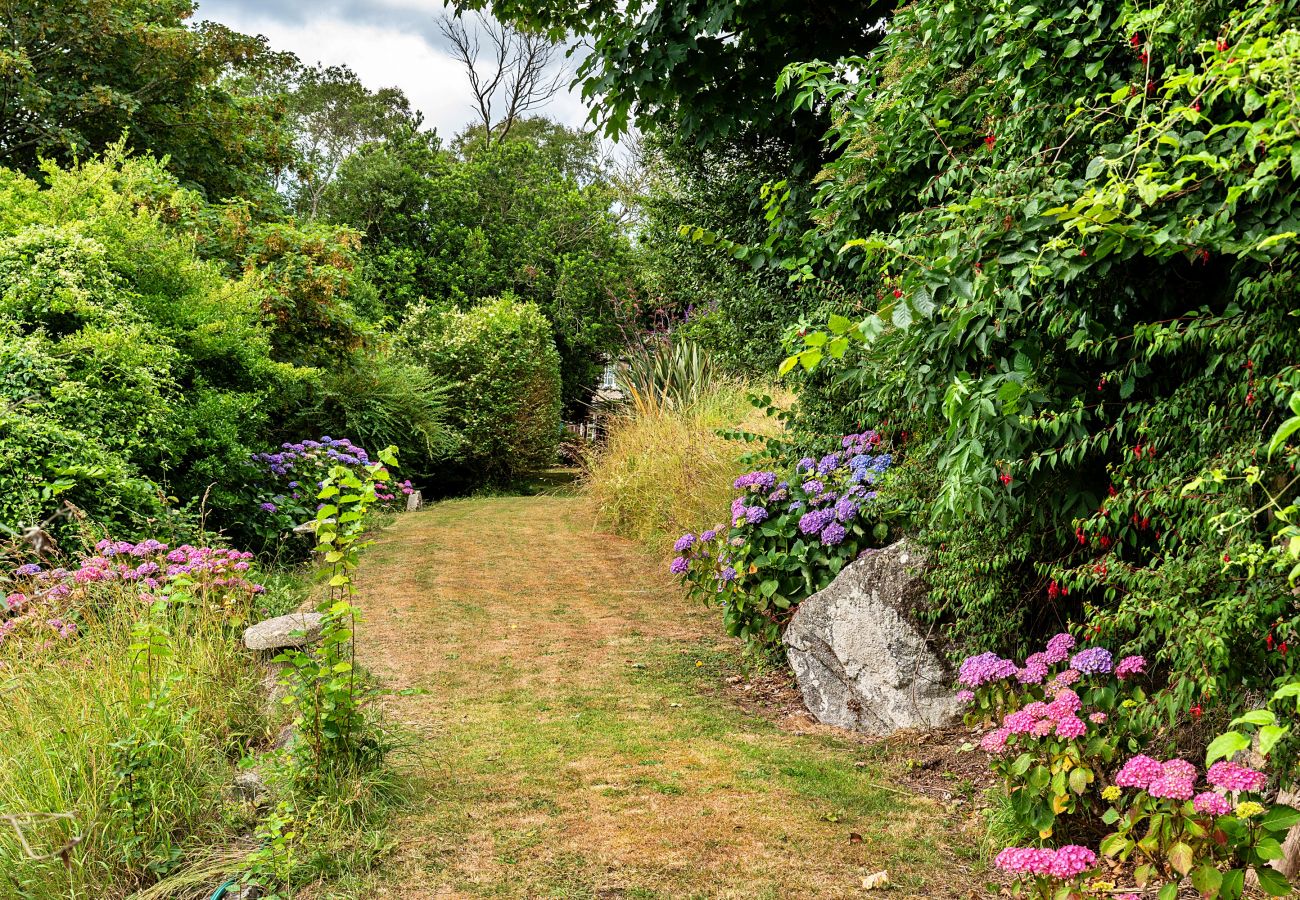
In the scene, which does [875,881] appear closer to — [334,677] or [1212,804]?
[1212,804]

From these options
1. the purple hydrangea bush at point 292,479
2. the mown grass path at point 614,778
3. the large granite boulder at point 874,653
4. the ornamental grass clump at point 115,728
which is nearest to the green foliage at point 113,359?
the purple hydrangea bush at point 292,479

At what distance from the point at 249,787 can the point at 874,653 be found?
101 inches

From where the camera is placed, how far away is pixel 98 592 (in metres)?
3.90

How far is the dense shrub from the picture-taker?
6.95 metres

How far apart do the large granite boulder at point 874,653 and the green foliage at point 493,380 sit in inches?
385

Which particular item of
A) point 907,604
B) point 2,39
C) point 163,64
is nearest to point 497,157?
point 163,64

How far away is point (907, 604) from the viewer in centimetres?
366

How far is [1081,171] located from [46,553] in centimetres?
534

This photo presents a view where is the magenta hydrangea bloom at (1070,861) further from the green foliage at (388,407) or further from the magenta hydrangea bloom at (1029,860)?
the green foliage at (388,407)

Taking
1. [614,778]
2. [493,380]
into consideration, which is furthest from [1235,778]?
[493,380]

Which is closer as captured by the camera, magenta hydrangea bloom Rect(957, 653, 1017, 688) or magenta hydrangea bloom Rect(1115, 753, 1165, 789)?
magenta hydrangea bloom Rect(1115, 753, 1165, 789)

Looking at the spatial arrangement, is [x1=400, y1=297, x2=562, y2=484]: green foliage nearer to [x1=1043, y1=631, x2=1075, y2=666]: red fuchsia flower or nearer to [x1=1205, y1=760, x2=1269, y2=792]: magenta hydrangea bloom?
[x1=1043, y1=631, x2=1075, y2=666]: red fuchsia flower

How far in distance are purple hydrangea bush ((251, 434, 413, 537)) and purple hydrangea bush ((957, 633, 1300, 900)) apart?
18.3 ft

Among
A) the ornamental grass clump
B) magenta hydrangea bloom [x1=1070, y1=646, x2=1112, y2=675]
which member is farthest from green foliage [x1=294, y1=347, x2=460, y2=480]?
magenta hydrangea bloom [x1=1070, y1=646, x2=1112, y2=675]
